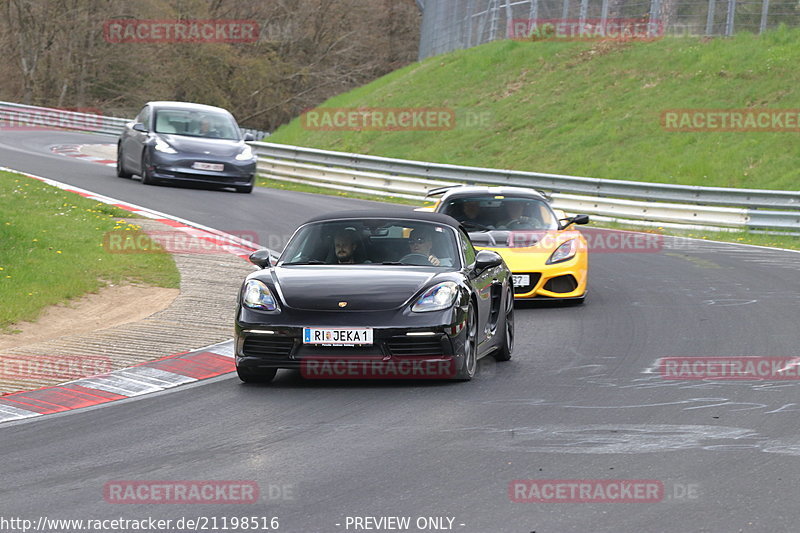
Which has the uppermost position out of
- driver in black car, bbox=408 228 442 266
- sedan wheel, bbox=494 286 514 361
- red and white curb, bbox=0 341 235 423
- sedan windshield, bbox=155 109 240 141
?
sedan windshield, bbox=155 109 240 141

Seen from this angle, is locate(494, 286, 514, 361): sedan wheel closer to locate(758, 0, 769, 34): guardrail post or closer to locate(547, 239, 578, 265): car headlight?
locate(547, 239, 578, 265): car headlight

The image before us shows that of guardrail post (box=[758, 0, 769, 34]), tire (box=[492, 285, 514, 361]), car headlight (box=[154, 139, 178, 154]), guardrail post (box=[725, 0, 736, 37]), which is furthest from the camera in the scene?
guardrail post (box=[725, 0, 736, 37])

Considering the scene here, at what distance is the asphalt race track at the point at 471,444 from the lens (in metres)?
5.79

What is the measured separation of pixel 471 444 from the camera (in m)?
7.23

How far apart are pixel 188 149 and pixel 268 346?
631 inches

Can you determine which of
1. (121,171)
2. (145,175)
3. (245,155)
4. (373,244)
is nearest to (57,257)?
(373,244)

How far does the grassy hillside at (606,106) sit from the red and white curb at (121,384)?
19460 millimetres

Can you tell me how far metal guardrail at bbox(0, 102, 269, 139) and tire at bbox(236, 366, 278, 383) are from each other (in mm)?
40792

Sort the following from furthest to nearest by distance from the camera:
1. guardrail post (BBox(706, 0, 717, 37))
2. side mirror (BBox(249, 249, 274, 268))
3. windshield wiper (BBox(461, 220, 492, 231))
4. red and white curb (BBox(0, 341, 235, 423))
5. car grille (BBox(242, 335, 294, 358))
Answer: guardrail post (BBox(706, 0, 717, 37))
windshield wiper (BBox(461, 220, 492, 231))
side mirror (BBox(249, 249, 274, 268))
car grille (BBox(242, 335, 294, 358))
red and white curb (BBox(0, 341, 235, 423))

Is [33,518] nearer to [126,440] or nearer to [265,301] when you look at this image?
[126,440]

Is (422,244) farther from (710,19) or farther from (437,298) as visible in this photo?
(710,19)

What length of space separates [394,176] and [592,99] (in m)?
9.22

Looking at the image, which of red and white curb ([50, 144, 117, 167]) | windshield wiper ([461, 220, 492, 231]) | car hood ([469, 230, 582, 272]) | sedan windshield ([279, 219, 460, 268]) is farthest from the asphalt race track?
red and white curb ([50, 144, 117, 167])

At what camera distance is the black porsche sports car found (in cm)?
890
